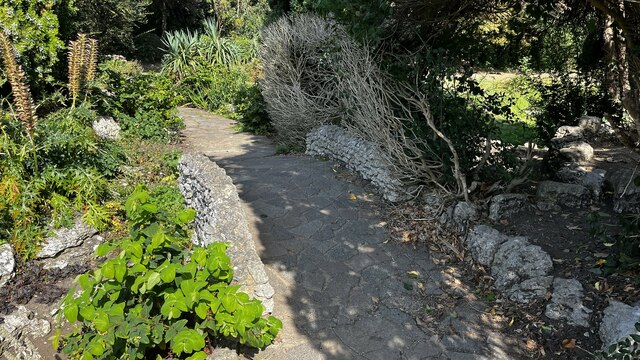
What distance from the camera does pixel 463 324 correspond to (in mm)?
4039

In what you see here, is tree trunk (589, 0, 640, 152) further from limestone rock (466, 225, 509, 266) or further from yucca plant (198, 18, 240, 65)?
yucca plant (198, 18, 240, 65)

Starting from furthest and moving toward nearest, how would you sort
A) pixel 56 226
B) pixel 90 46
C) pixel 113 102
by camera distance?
pixel 113 102 < pixel 90 46 < pixel 56 226

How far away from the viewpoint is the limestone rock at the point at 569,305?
374 cm

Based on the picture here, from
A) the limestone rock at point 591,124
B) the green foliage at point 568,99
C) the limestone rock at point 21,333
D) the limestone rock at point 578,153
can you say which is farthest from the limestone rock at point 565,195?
the limestone rock at point 21,333

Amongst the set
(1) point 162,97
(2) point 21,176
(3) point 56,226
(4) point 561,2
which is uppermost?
(4) point 561,2

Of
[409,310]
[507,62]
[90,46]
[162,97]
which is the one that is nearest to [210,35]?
[162,97]

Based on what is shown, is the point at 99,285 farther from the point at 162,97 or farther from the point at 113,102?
the point at 162,97

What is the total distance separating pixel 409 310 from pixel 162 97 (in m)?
7.24

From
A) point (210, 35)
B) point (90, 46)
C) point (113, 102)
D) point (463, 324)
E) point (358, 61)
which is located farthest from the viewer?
point (210, 35)

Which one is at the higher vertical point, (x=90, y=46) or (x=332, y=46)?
(x=332, y=46)

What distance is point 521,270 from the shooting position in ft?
14.1

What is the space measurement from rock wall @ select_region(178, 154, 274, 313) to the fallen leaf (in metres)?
2.29

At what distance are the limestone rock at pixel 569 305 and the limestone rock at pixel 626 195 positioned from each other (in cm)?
129

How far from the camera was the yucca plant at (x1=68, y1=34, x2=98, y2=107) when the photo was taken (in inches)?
277
